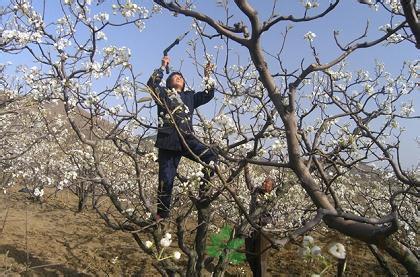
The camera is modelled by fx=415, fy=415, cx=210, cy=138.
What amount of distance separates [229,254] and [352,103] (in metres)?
2.63

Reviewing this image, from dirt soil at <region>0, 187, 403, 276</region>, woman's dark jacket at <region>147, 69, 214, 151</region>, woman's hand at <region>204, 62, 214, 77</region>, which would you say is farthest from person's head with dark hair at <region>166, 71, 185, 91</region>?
dirt soil at <region>0, 187, 403, 276</region>

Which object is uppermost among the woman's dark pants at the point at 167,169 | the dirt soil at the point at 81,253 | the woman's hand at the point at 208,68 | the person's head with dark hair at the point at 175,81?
the woman's hand at the point at 208,68

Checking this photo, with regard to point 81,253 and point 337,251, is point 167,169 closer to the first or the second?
point 337,251

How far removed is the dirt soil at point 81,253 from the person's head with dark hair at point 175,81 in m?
2.78

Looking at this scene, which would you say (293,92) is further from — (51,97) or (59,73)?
(51,97)

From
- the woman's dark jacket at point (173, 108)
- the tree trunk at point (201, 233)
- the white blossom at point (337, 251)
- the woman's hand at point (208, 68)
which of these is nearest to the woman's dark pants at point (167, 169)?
the woman's dark jacket at point (173, 108)

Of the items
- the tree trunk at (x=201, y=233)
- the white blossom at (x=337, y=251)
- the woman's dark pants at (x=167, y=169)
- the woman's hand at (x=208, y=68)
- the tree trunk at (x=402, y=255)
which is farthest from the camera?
the woman's hand at (x=208, y=68)

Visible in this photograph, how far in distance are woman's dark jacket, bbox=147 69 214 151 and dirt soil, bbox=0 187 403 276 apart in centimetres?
236

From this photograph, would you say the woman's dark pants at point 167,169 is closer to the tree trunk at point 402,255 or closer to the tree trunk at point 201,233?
the tree trunk at point 201,233

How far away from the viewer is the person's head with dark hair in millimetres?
4555

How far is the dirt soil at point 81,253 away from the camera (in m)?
6.71

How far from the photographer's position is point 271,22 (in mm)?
2297

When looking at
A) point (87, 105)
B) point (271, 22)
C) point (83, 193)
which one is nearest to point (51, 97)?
point (87, 105)

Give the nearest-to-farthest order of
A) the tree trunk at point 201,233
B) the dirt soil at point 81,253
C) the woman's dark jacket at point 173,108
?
1. the woman's dark jacket at point 173,108
2. the tree trunk at point 201,233
3. the dirt soil at point 81,253
